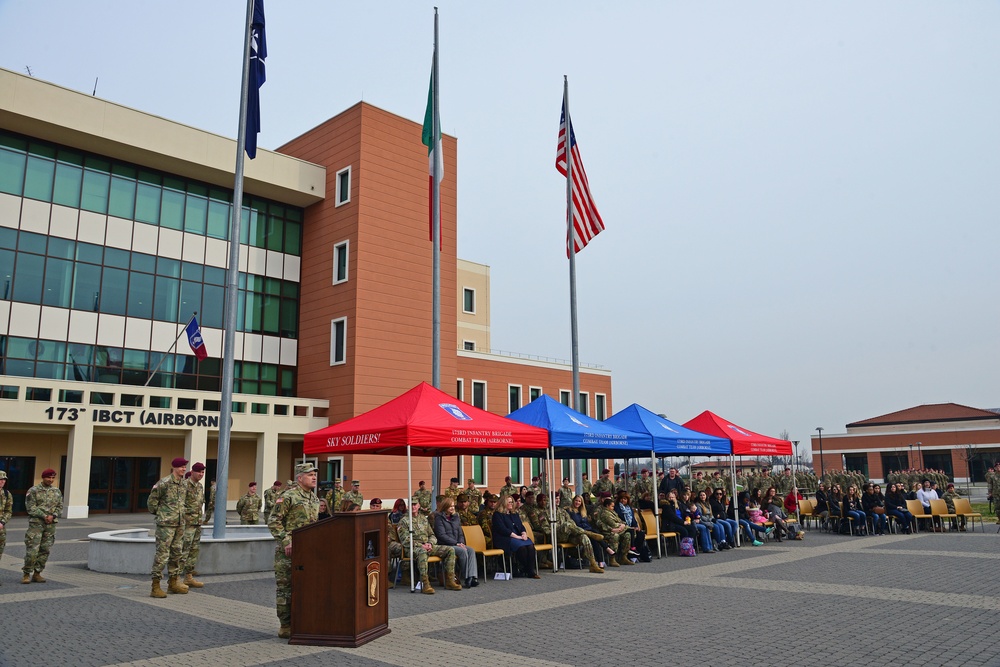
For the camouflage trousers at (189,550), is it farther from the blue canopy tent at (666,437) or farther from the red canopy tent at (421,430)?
the blue canopy tent at (666,437)

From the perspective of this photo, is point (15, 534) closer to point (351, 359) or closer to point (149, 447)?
point (149, 447)

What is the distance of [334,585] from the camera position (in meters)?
7.98

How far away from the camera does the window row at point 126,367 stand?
31.4m

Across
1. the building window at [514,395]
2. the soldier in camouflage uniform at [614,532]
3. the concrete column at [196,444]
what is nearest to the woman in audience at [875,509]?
the soldier in camouflage uniform at [614,532]

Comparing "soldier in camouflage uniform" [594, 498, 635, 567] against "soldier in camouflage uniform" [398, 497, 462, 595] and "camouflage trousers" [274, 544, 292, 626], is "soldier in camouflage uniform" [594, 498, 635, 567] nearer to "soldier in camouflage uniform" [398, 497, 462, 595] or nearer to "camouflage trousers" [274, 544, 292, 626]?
"soldier in camouflage uniform" [398, 497, 462, 595]

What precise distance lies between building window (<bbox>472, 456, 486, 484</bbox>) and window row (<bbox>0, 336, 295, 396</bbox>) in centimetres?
1251

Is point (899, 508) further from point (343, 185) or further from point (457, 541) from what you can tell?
point (343, 185)

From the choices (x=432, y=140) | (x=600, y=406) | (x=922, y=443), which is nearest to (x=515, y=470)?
(x=600, y=406)

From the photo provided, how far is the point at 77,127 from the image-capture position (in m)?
31.8

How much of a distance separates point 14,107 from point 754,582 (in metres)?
31.4

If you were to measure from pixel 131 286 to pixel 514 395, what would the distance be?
24763mm

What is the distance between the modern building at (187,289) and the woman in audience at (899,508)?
2169 centimetres

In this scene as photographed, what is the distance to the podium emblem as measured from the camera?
8180 millimetres

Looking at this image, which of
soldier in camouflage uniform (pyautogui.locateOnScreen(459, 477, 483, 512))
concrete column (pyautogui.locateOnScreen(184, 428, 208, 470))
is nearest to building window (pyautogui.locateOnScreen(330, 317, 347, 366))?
concrete column (pyautogui.locateOnScreen(184, 428, 208, 470))
